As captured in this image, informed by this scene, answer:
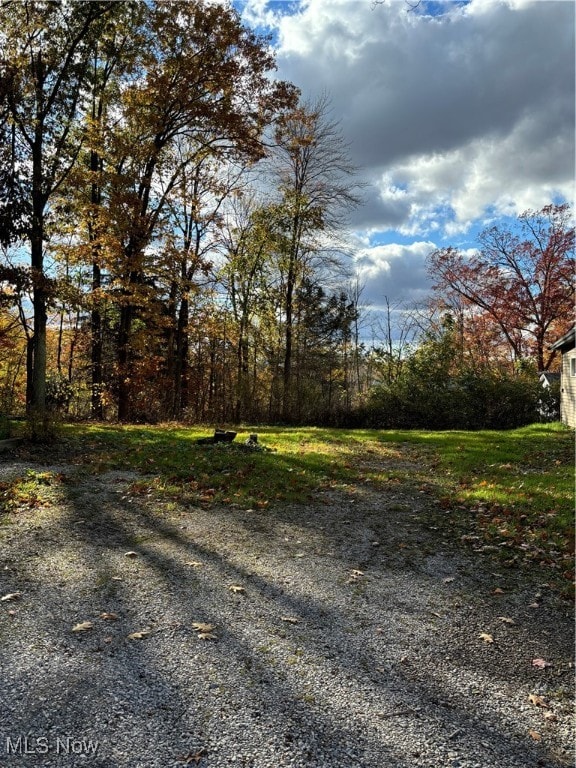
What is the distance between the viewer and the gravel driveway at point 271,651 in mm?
2336

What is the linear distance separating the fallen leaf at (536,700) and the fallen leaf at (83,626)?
9.19ft

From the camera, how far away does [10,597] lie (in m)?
3.71

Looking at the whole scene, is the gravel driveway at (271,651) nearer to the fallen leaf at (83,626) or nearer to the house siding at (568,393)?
the fallen leaf at (83,626)

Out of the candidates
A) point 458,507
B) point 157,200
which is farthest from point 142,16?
point 458,507

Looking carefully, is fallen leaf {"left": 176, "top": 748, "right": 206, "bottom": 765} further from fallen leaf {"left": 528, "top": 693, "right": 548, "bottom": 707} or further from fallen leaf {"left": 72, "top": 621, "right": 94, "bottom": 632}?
fallen leaf {"left": 528, "top": 693, "right": 548, "bottom": 707}

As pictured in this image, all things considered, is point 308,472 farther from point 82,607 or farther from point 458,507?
point 82,607

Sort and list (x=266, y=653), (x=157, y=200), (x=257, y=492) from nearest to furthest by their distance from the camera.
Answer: (x=266, y=653)
(x=257, y=492)
(x=157, y=200)

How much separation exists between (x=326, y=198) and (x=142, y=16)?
9.84 metres

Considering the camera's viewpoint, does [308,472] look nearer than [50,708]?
No

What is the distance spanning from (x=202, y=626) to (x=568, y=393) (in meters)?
16.3

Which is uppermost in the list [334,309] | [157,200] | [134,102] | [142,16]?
[142,16]

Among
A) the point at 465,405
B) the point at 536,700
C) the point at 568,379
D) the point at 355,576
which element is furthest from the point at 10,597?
the point at 568,379

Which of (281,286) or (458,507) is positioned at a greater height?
(281,286)

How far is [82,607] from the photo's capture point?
3.59 m
